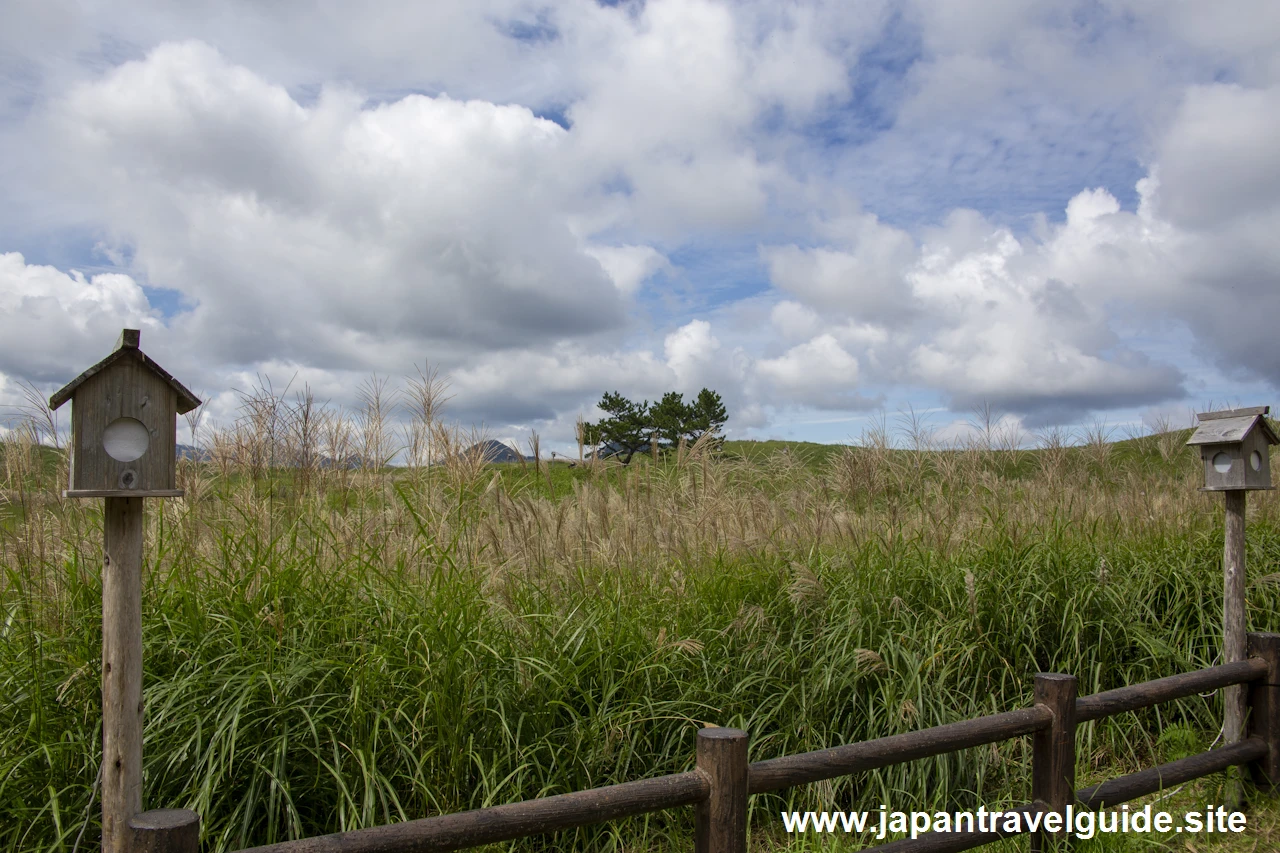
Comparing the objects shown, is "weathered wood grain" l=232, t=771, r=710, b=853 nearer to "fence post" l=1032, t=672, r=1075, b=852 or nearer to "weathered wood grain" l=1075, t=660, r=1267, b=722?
"fence post" l=1032, t=672, r=1075, b=852

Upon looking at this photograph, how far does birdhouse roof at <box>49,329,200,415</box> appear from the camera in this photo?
2.31 metres

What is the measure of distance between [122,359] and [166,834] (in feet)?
4.32

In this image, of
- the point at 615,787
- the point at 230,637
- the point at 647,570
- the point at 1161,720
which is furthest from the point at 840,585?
the point at 230,637

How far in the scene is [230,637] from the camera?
11.4 feet

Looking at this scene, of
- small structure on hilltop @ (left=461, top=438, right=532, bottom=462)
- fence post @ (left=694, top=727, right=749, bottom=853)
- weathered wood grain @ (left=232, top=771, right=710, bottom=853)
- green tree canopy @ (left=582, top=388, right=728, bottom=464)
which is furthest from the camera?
green tree canopy @ (left=582, top=388, right=728, bottom=464)

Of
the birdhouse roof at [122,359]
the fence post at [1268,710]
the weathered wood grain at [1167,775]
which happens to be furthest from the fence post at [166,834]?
the fence post at [1268,710]

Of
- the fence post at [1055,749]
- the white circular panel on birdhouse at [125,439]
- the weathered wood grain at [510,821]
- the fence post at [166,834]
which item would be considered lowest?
the fence post at [1055,749]

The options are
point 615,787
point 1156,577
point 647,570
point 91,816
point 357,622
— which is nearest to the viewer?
point 615,787

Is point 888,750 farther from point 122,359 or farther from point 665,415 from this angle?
point 665,415

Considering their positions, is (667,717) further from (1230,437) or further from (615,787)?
(1230,437)

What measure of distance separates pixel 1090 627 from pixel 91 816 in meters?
5.62

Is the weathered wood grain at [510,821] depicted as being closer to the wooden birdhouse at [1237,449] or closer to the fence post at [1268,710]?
the fence post at [1268,710]

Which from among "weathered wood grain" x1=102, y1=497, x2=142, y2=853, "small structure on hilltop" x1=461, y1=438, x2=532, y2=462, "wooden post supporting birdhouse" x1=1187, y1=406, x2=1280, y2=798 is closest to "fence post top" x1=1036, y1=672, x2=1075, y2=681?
"wooden post supporting birdhouse" x1=1187, y1=406, x2=1280, y2=798

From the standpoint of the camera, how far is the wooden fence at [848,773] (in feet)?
7.21
